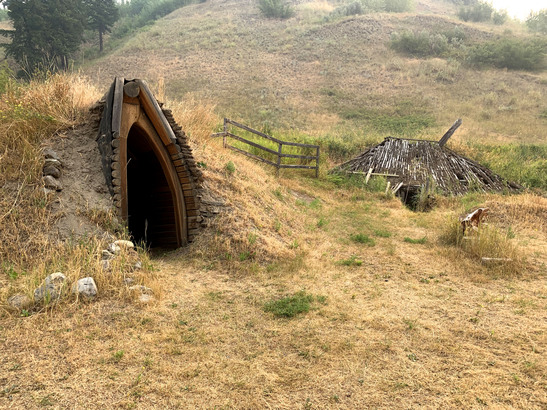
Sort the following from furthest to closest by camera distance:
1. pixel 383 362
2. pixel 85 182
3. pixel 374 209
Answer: pixel 374 209, pixel 85 182, pixel 383 362

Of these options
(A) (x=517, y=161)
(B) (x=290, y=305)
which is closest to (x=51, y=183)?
(B) (x=290, y=305)

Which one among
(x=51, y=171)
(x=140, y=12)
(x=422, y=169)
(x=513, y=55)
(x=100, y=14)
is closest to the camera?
(x=51, y=171)

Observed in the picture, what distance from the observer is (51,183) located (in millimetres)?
5223

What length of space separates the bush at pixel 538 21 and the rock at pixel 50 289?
53.1 m

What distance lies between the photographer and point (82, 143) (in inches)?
238

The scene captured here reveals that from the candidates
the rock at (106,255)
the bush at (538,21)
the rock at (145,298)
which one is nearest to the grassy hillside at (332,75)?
the bush at (538,21)

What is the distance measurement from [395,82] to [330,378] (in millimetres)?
33058

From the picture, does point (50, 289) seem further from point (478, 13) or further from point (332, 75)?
point (478, 13)

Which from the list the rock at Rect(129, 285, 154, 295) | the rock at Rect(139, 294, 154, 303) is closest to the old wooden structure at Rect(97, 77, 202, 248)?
the rock at Rect(129, 285, 154, 295)

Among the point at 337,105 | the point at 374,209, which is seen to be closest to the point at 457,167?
the point at 374,209

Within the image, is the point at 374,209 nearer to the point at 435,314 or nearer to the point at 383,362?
the point at 435,314

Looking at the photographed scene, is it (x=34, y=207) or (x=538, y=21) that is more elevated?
(x=538, y=21)

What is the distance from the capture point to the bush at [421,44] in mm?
37625

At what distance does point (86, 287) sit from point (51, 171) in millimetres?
2075
